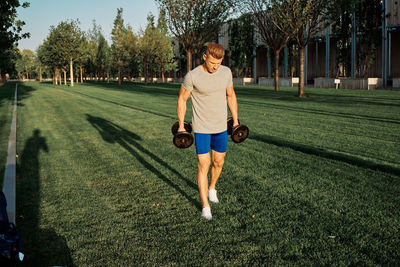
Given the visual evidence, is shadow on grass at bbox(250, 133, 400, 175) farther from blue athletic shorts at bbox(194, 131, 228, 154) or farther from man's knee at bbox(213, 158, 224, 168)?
Result: blue athletic shorts at bbox(194, 131, 228, 154)

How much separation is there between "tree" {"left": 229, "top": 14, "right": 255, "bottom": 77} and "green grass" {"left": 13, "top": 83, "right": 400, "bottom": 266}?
1537 inches

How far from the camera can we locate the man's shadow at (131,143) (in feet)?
18.7

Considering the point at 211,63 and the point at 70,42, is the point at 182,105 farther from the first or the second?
the point at 70,42

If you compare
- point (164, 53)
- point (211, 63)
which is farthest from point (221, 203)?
point (164, 53)

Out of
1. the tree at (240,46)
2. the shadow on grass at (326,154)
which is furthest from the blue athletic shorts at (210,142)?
the tree at (240,46)

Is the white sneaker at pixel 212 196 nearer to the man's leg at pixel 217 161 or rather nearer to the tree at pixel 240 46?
the man's leg at pixel 217 161

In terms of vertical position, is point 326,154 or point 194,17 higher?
point 194,17

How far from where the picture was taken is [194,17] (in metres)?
26.6

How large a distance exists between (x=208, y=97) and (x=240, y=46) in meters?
44.5

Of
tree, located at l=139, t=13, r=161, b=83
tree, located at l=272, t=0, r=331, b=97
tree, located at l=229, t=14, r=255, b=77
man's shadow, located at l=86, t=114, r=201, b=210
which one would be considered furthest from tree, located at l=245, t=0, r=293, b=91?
tree, located at l=139, t=13, r=161, b=83

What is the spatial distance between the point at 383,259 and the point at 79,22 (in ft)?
188

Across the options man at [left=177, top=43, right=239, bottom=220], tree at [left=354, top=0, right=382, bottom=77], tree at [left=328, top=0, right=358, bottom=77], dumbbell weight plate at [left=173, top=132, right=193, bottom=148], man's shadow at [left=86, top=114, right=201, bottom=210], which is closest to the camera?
man at [left=177, top=43, right=239, bottom=220]

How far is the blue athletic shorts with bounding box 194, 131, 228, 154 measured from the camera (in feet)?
13.7

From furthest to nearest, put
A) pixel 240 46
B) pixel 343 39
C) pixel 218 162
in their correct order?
pixel 240 46, pixel 343 39, pixel 218 162
